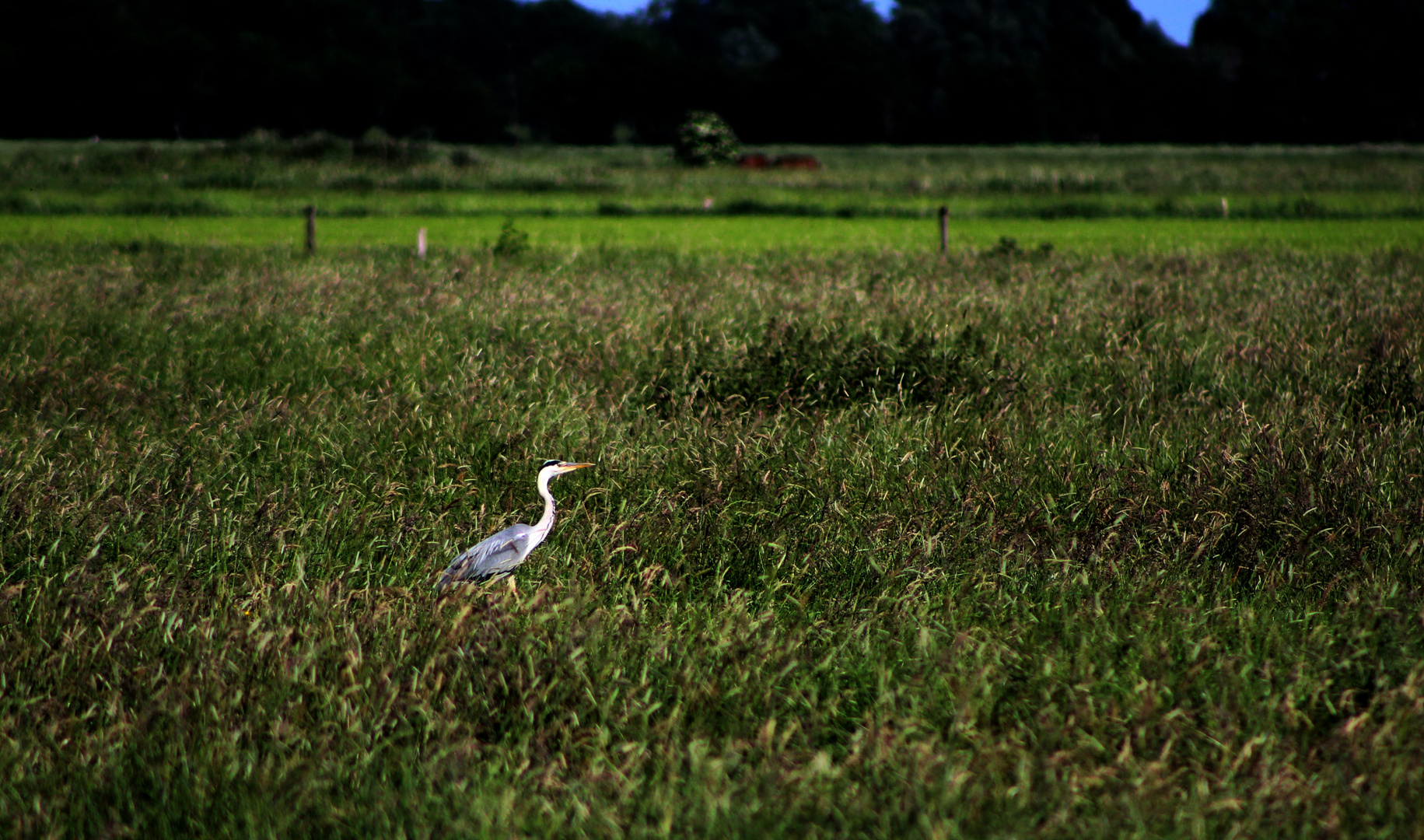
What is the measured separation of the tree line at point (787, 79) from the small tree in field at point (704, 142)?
2582 centimetres

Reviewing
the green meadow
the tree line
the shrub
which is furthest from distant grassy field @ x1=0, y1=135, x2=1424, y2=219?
the tree line

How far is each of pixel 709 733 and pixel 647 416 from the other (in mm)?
4094

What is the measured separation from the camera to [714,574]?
5.07m

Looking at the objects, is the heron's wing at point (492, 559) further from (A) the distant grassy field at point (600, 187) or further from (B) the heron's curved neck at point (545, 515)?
(A) the distant grassy field at point (600, 187)

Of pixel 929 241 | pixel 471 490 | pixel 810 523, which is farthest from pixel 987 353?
pixel 929 241

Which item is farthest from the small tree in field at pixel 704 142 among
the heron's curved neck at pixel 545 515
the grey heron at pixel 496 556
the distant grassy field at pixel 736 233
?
the grey heron at pixel 496 556

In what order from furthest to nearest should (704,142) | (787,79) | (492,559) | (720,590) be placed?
(787,79) < (704,142) < (720,590) < (492,559)

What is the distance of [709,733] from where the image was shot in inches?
142

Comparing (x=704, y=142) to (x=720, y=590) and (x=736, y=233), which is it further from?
(x=720, y=590)

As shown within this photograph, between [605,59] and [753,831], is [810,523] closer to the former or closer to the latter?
[753,831]

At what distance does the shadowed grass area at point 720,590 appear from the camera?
3.15 meters

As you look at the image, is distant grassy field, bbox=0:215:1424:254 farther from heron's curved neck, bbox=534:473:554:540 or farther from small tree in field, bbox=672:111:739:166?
small tree in field, bbox=672:111:739:166

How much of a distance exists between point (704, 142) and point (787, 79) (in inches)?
1741

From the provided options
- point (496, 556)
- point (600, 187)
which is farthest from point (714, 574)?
point (600, 187)
